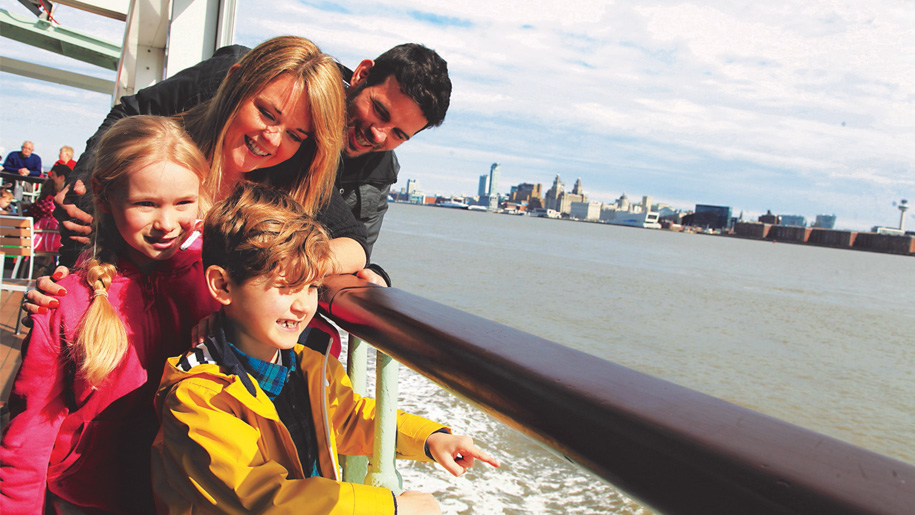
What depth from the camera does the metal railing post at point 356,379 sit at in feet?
4.28

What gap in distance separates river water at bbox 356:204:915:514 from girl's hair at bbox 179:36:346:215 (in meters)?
1.18

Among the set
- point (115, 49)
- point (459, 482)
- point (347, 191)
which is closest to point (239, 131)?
point (347, 191)

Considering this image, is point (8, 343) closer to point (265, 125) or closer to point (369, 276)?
point (265, 125)

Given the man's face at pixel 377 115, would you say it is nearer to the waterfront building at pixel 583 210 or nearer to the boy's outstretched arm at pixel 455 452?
the boy's outstretched arm at pixel 455 452

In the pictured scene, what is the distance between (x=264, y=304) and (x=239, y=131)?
0.64m

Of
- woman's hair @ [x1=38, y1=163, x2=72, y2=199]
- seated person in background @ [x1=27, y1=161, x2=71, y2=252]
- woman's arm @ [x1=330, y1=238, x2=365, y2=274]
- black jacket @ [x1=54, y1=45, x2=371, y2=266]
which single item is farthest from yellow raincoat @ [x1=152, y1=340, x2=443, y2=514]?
woman's hair @ [x1=38, y1=163, x2=72, y2=199]

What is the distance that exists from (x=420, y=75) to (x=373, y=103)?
8.1 inches

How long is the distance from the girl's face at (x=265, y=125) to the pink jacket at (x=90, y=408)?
42cm

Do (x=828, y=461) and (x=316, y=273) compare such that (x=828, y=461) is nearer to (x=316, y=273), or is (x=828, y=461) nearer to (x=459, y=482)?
(x=316, y=273)

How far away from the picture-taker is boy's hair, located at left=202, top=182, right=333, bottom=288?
106 cm

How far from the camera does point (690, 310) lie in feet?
57.5

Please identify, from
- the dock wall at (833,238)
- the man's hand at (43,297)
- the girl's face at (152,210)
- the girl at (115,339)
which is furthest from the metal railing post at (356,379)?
the dock wall at (833,238)

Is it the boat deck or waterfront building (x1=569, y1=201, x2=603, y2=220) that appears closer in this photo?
the boat deck

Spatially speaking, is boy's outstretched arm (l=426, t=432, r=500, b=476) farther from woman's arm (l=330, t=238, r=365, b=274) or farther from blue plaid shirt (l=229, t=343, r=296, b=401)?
woman's arm (l=330, t=238, r=365, b=274)
